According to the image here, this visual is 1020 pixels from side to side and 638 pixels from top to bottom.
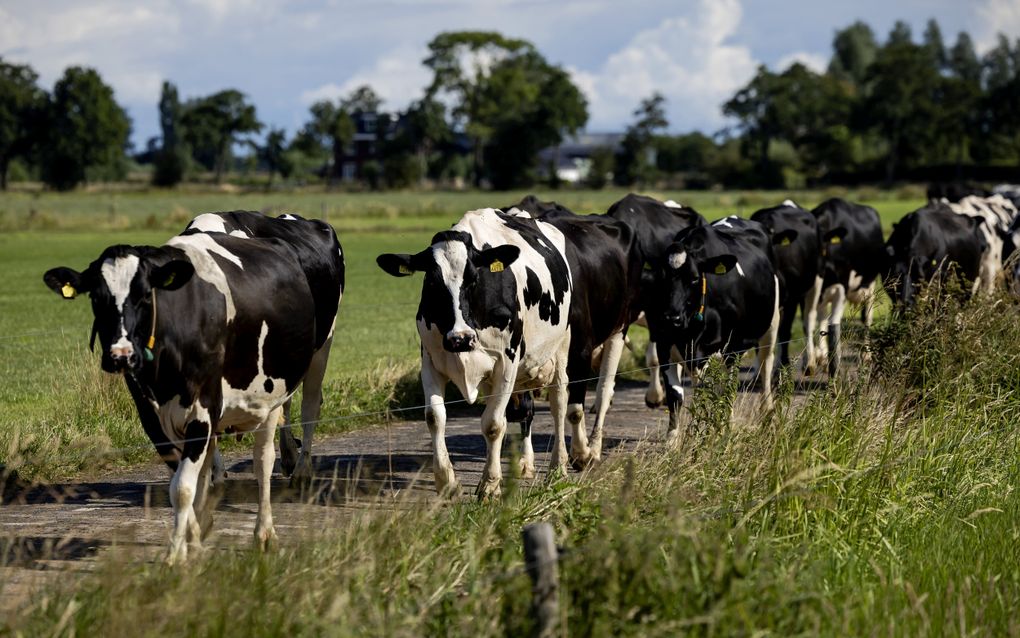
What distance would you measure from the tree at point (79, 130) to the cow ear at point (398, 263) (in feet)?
388

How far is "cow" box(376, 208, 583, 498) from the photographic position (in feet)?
29.6

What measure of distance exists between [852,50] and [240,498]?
176329 mm

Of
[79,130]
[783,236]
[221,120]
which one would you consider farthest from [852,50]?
[783,236]

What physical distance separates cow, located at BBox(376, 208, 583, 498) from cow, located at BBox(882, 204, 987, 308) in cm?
690

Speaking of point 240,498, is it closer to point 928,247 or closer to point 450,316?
point 450,316

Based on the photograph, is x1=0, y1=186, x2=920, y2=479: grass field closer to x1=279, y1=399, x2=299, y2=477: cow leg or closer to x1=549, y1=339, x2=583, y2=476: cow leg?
x1=279, y1=399, x2=299, y2=477: cow leg

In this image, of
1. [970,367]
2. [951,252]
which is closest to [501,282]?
[970,367]

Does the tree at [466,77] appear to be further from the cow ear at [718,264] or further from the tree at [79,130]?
the cow ear at [718,264]

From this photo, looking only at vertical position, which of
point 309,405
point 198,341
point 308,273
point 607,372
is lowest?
point 309,405

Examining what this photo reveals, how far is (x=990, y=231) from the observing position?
20.2m

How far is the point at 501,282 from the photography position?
9.45 metres

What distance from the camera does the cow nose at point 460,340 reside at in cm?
879

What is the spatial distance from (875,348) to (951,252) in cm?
658

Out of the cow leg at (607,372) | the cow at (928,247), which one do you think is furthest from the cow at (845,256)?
the cow leg at (607,372)
